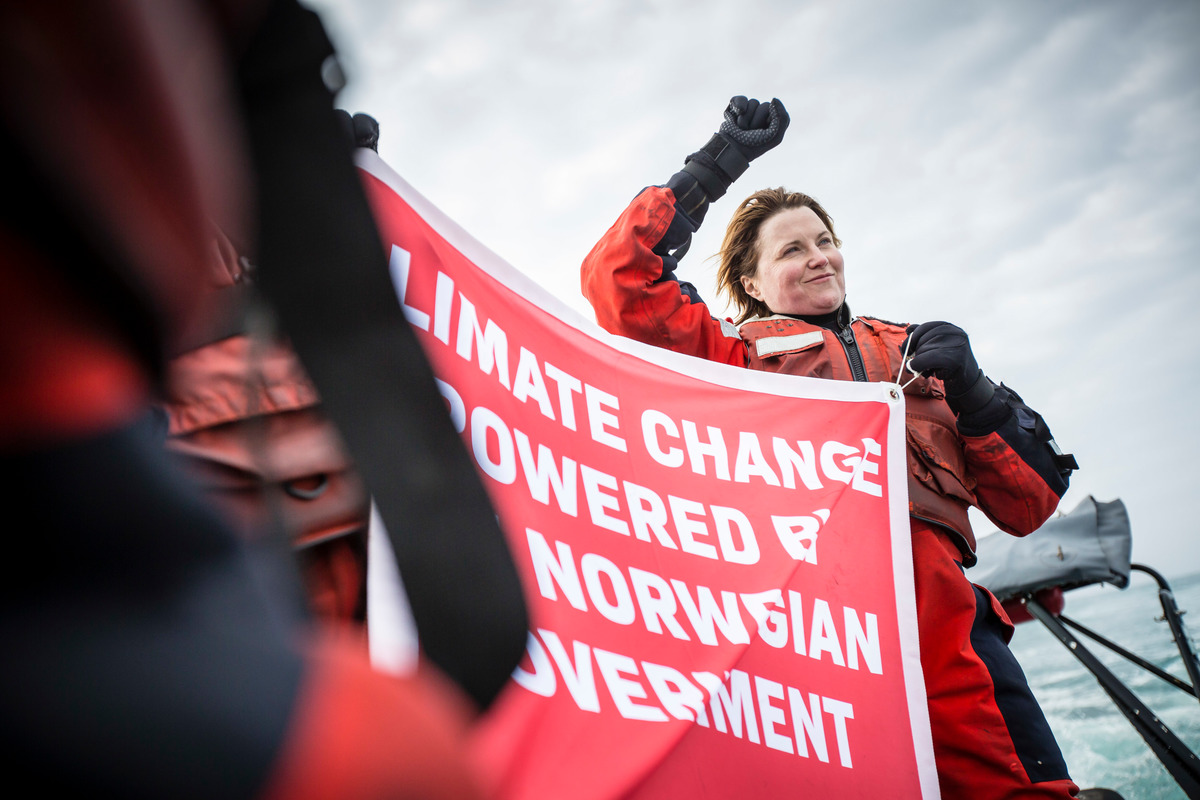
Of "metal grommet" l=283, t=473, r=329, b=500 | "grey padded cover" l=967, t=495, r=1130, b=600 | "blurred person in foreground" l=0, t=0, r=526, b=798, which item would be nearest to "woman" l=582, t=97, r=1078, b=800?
"metal grommet" l=283, t=473, r=329, b=500

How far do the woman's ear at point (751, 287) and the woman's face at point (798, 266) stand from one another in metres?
0.02

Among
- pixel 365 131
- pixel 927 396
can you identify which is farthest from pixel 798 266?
pixel 365 131

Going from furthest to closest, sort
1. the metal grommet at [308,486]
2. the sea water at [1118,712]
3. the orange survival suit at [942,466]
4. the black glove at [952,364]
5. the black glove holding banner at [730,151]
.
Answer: the sea water at [1118,712] < the black glove holding banner at [730,151] < the black glove at [952,364] < the orange survival suit at [942,466] < the metal grommet at [308,486]

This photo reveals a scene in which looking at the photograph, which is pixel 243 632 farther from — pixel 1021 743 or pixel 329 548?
pixel 1021 743

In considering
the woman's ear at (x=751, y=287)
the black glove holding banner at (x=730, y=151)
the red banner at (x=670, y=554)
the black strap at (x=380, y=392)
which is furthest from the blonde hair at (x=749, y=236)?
the black strap at (x=380, y=392)

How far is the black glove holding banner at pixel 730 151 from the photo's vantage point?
2.04m

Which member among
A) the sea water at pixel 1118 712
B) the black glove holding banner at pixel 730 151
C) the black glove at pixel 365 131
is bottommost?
the sea water at pixel 1118 712

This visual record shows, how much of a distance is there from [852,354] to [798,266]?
1.17ft

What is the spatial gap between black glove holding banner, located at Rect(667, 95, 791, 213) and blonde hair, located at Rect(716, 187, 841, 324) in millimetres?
325

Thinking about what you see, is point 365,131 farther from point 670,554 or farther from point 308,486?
point 670,554

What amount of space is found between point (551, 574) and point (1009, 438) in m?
1.41

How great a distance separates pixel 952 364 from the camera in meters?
1.75

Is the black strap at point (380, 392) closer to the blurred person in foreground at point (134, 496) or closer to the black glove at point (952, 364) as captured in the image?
the blurred person in foreground at point (134, 496)

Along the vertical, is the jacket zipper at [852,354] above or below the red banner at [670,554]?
above
